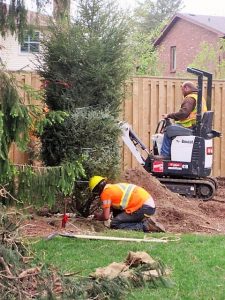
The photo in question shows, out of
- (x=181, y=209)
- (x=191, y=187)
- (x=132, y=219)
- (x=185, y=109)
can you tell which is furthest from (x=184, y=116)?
(x=132, y=219)

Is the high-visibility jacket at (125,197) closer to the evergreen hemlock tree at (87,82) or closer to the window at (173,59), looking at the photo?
the evergreen hemlock tree at (87,82)

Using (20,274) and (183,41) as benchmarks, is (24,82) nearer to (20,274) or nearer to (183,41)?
Result: (20,274)

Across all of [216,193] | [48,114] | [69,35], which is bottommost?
[216,193]

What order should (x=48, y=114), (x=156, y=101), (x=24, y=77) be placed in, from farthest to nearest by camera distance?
(x=156, y=101) → (x=24, y=77) → (x=48, y=114)

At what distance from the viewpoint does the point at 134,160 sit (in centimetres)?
1328

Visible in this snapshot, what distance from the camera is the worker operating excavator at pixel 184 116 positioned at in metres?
11.8

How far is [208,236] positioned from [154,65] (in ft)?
72.6

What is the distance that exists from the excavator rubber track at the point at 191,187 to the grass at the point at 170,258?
3368mm

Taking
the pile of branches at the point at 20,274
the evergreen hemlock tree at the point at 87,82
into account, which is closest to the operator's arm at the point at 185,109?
the evergreen hemlock tree at the point at 87,82

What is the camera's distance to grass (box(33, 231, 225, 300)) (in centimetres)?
617

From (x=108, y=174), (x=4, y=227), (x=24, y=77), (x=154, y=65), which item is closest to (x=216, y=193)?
(x=108, y=174)

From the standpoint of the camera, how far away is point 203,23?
39.0 m

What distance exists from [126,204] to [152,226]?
53 cm

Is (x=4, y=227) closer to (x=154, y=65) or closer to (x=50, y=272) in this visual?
(x=50, y=272)
